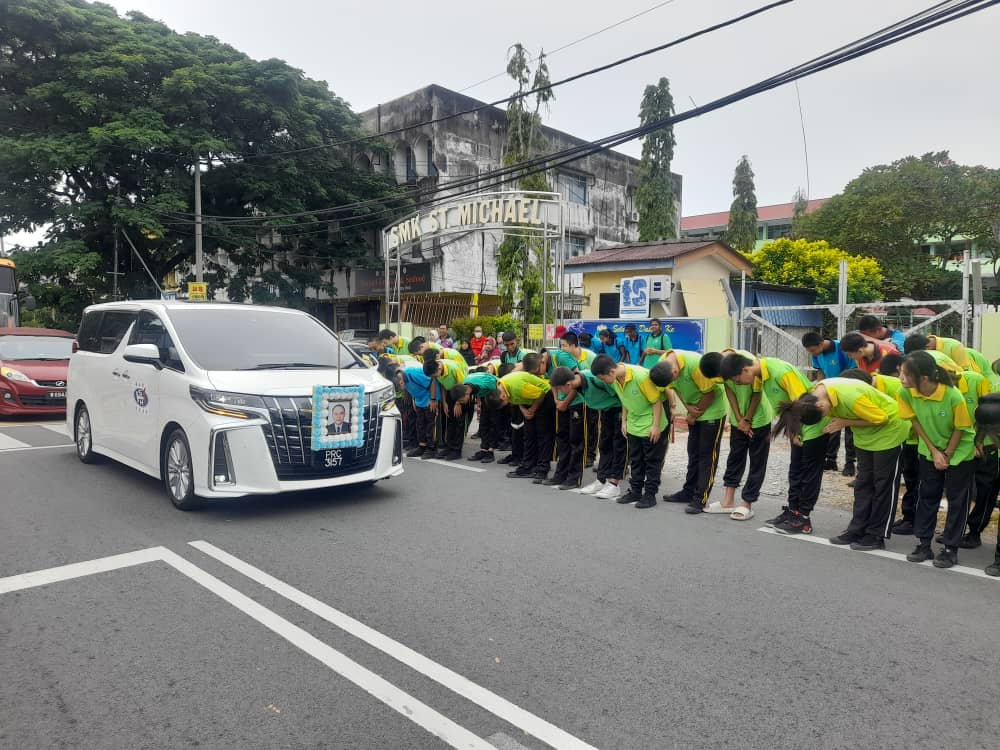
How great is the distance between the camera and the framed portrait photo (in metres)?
6.12

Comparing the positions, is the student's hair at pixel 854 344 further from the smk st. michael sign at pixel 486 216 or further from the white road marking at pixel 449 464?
the smk st. michael sign at pixel 486 216

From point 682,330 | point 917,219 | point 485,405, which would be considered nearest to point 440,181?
point 682,330

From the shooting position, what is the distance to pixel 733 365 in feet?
19.8

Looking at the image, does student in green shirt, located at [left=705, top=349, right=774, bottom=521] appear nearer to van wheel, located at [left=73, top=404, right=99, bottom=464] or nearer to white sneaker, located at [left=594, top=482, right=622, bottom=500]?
white sneaker, located at [left=594, top=482, right=622, bottom=500]

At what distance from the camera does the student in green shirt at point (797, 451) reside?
6000mm

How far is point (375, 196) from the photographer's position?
30906mm

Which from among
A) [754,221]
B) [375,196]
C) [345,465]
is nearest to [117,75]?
[375,196]

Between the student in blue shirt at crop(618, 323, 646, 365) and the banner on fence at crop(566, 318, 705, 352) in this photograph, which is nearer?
the banner on fence at crop(566, 318, 705, 352)

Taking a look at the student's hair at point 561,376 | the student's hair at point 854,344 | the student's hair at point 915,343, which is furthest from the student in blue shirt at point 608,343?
the student's hair at point 915,343

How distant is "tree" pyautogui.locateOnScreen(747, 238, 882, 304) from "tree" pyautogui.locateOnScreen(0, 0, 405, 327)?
14.5 metres

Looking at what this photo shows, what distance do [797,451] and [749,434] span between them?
0.44 meters

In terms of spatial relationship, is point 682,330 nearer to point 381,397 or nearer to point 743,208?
point 381,397

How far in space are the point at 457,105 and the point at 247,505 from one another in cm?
2721

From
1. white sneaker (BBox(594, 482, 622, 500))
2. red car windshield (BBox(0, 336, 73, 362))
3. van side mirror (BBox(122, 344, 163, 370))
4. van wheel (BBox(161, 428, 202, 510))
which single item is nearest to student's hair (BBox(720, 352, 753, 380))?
white sneaker (BBox(594, 482, 622, 500))
